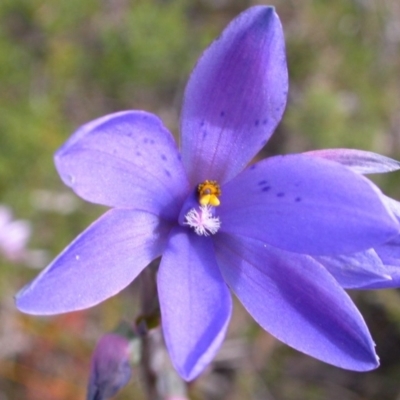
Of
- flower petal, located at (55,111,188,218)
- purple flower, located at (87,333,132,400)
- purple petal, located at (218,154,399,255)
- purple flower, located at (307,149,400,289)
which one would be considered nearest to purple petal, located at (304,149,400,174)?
purple flower, located at (307,149,400,289)

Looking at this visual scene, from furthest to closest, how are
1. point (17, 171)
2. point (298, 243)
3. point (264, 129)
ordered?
point (17, 171), point (264, 129), point (298, 243)

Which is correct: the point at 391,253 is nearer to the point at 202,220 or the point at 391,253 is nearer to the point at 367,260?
the point at 367,260

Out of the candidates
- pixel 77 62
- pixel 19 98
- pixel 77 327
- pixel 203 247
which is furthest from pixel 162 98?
pixel 203 247

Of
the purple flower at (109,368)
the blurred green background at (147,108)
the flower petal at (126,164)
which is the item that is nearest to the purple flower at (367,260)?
the flower petal at (126,164)

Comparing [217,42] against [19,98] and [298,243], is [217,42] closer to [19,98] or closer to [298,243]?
[298,243]

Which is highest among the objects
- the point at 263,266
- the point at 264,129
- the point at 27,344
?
the point at 264,129

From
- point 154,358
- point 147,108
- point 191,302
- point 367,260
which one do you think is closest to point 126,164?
point 191,302

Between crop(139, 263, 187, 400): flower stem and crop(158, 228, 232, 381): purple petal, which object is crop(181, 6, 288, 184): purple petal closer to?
crop(158, 228, 232, 381): purple petal
